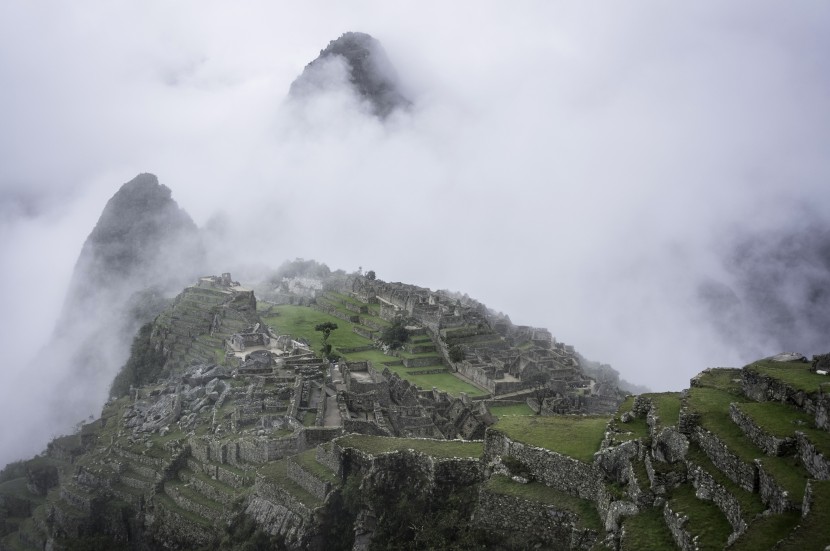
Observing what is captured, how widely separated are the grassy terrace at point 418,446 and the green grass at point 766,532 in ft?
31.8

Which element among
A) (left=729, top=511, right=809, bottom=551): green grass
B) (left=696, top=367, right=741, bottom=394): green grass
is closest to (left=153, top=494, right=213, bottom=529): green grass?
(left=696, top=367, right=741, bottom=394): green grass

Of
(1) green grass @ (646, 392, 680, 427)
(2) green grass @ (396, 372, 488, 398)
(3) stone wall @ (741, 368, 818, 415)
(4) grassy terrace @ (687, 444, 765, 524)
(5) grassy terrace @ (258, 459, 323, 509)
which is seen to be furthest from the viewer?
(2) green grass @ (396, 372, 488, 398)

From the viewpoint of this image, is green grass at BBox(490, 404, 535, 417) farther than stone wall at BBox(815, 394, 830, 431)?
Yes

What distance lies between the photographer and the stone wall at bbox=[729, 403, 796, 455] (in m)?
12.2

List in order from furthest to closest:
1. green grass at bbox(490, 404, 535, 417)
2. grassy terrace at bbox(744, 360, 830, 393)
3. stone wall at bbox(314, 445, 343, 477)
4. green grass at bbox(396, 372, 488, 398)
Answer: green grass at bbox(396, 372, 488, 398) → green grass at bbox(490, 404, 535, 417) → stone wall at bbox(314, 445, 343, 477) → grassy terrace at bbox(744, 360, 830, 393)

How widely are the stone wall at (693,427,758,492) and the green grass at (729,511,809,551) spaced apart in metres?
1.26

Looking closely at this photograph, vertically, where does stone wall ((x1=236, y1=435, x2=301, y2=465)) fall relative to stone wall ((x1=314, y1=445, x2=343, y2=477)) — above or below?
above

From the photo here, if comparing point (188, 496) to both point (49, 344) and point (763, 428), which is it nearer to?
point (763, 428)

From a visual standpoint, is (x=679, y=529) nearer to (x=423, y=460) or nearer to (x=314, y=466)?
(x=423, y=460)

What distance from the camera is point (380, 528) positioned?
19469mm

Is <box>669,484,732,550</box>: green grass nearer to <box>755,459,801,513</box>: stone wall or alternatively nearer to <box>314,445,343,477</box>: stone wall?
<box>755,459,801,513</box>: stone wall

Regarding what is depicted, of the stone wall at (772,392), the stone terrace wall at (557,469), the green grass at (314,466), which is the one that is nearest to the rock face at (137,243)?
the green grass at (314,466)

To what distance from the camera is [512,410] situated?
158 feet

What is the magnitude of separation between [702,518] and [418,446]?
9.65 m
